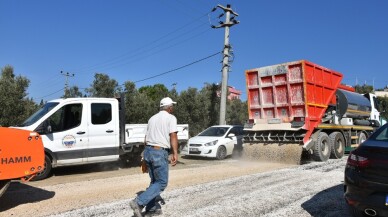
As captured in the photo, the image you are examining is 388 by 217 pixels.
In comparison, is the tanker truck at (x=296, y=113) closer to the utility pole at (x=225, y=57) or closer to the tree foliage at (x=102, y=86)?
the utility pole at (x=225, y=57)

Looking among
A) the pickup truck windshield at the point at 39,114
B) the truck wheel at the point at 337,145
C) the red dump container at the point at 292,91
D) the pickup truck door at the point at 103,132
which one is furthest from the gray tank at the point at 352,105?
the pickup truck windshield at the point at 39,114

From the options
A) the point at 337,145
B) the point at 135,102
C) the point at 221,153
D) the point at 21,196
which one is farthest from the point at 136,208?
the point at 135,102

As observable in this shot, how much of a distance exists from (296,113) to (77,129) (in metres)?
7.08

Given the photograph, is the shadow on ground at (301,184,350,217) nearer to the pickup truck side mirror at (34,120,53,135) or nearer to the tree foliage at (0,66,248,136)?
the pickup truck side mirror at (34,120,53,135)

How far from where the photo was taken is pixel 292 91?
12648mm

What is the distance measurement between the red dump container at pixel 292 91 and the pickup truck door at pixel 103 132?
17.4 feet

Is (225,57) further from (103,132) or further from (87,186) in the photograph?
(87,186)

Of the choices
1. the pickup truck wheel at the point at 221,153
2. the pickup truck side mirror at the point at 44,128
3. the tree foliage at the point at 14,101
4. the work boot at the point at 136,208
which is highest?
the tree foliage at the point at 14,101

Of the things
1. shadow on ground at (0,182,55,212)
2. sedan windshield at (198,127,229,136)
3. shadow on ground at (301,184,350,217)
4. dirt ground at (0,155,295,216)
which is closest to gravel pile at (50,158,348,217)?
shadow on ground at (301,184,350,217)

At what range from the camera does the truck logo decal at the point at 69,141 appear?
33.4 ft

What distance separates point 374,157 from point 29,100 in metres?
15.2

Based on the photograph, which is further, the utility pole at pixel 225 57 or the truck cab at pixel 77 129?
the utility pole at pixel 225 57

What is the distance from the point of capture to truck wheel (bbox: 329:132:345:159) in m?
13.3

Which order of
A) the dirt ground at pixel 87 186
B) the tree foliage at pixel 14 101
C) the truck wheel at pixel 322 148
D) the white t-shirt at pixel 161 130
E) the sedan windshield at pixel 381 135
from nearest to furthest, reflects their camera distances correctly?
the sedan windshield at pixel 381 135 → the white t-shirt at pixel 161 130 → the dirt ground at pixel 87 186 → the truck wheel at pixel 322 148 → the tree foliage at pixel 14 101
